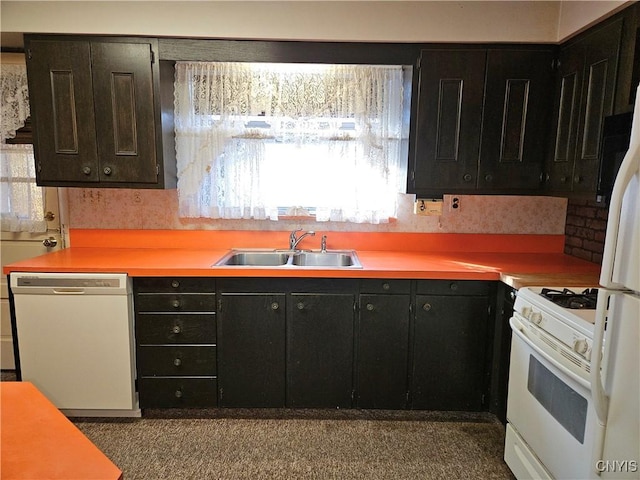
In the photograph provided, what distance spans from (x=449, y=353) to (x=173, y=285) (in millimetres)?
1632

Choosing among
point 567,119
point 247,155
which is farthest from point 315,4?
point 567,119

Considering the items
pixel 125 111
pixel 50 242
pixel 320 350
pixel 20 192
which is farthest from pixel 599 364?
pixel 20 192

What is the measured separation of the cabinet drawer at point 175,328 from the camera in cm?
237

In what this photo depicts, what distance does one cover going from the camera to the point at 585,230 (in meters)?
2.70

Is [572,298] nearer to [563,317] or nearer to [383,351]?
[563,317]

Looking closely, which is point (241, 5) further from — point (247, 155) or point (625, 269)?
point (625, 269)

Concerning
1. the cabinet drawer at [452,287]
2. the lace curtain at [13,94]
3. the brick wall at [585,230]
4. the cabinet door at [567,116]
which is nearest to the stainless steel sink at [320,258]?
the cabinet drawer at [452,287]

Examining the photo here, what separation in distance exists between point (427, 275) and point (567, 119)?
1.17m

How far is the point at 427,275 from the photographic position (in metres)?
2.33

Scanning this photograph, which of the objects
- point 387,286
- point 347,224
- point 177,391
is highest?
point 347,224

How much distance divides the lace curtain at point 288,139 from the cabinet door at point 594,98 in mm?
995

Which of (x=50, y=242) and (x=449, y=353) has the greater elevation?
(x=50, y=242)

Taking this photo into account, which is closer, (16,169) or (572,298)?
(572,298)

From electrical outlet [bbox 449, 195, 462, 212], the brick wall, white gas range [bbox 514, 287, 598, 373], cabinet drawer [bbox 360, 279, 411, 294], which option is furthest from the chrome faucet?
the brick wall
